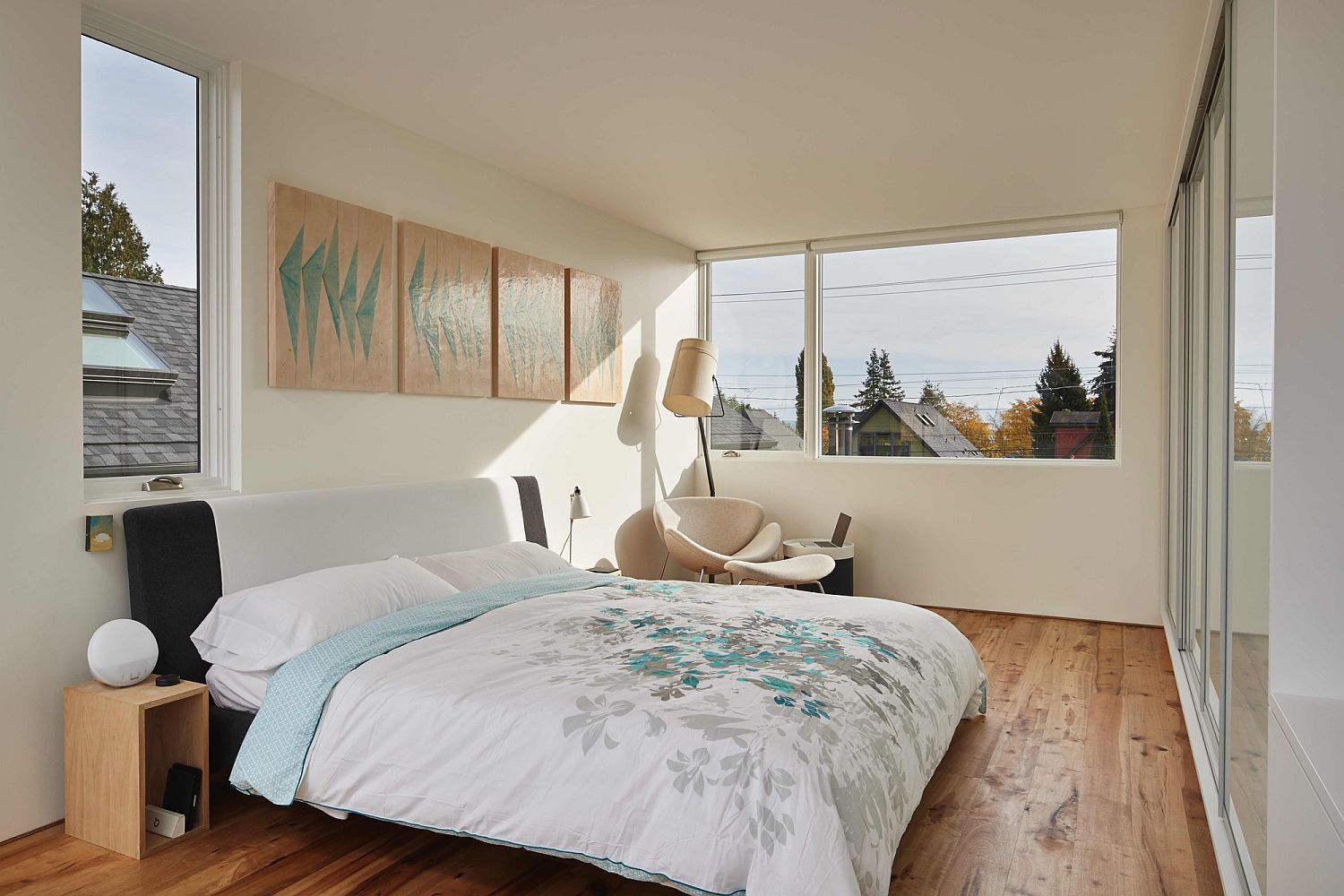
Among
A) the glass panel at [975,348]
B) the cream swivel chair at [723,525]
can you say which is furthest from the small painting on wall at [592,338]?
the glass panel at [975,348]

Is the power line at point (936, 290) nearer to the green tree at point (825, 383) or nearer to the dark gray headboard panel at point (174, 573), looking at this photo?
the green tree at point (825, 383)

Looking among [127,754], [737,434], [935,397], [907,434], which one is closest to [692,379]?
[737,434]

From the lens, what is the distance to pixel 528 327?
4738mm

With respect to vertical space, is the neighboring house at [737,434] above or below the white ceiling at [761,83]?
below

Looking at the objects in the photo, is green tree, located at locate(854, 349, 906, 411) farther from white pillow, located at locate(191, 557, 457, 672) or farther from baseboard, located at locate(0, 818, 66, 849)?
baseboard, located at locate(0, 818, 66, 849)

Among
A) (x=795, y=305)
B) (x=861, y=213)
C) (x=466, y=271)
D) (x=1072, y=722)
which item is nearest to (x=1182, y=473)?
(x=1072, y=722)

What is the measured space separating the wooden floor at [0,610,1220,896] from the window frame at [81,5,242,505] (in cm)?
120

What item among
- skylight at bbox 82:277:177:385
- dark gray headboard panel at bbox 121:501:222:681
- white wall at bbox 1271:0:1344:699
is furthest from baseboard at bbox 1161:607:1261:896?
skylight at bbox 82:277:177:385

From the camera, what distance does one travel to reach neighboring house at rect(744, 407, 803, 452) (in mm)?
6648

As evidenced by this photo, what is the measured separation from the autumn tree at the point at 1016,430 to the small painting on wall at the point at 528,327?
2982 millimetres

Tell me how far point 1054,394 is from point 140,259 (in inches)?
202

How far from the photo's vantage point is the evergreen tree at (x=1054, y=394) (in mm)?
5688

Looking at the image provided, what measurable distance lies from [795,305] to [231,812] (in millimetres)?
4999

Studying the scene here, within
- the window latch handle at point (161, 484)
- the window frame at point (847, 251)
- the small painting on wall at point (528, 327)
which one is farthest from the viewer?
the window frame at point (847, 251)
